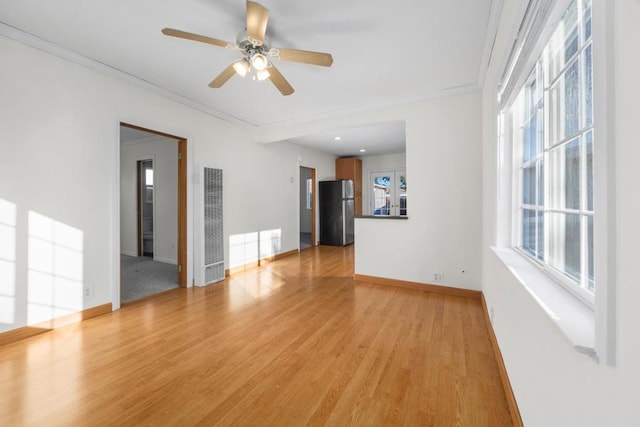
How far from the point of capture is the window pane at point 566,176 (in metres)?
1.03

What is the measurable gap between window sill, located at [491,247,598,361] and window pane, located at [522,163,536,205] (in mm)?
431

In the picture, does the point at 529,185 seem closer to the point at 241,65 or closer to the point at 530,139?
the point at 530,139

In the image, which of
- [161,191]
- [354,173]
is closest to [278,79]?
[161,191]

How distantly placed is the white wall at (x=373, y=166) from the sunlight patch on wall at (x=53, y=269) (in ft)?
21.1

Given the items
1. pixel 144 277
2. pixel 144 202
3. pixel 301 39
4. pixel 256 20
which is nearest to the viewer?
pixel 256 20

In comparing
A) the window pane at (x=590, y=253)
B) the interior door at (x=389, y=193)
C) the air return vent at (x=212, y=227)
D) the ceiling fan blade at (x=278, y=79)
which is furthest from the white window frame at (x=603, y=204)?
the interior door at (x=389, y=193)

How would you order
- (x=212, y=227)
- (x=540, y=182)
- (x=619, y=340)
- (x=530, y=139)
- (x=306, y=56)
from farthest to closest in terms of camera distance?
(x=212, y=227), (x=306, y=56), (x=530, y=139), (x=540, y=182), (x=619, y=340)

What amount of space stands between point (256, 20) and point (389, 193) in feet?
20.8

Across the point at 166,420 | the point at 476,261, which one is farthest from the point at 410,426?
the point at 476,261

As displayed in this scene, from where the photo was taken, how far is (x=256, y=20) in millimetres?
1827

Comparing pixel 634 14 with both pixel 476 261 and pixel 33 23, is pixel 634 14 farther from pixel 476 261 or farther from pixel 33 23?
pixel 33 23

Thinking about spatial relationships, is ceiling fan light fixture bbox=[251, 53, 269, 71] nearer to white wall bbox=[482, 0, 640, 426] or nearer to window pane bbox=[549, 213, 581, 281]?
white wall bbox=[482, 0, 640, 426]

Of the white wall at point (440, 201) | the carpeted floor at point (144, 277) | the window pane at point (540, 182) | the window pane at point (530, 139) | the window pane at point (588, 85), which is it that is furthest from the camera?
the carpeted floor at point (144, 277)

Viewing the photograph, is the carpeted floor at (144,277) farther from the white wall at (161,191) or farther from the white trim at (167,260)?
the white wall at (161,191)
